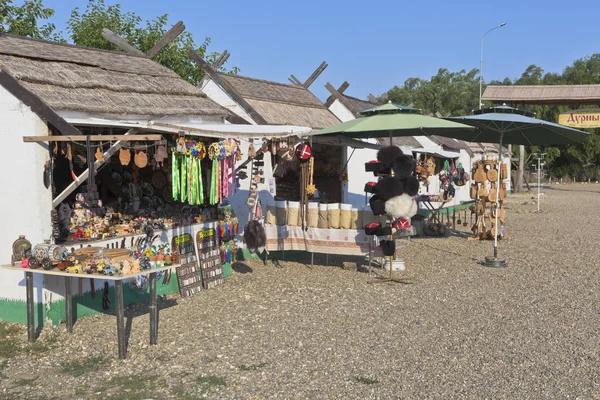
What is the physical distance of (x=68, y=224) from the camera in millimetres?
7457

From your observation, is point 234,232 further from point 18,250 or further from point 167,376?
point 167,376

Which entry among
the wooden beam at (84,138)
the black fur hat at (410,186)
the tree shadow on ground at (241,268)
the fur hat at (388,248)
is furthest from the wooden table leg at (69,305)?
the black fur hat at (410,186)

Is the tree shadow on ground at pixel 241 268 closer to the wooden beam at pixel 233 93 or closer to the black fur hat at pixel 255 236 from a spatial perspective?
the black fur hat at pixel 255 236

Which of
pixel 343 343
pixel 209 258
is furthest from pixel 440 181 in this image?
pixel 343 343

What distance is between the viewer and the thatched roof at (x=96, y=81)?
737 centimetres

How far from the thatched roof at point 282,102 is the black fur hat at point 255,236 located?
3.37 meters

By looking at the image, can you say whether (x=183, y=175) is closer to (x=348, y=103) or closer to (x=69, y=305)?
(x=69, y=305)

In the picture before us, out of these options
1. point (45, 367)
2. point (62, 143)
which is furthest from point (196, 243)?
point (45, 367)

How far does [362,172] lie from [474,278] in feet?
21.1

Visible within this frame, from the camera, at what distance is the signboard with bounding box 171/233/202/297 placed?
870 centimetres

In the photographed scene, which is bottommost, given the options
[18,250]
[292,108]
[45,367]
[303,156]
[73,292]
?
[45,367]

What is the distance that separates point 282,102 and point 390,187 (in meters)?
5.63

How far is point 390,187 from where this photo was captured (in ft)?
29.7

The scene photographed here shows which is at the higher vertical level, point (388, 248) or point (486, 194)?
point (486, 194)
